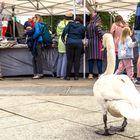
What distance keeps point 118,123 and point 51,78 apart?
5.71 m

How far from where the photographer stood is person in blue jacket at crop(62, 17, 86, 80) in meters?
11.0

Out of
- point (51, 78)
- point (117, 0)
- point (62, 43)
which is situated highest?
point (117, 0)

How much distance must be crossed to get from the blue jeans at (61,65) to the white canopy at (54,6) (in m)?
4.58

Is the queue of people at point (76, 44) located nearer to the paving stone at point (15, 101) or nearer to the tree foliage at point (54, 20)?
the paving stone at point (15, 101)

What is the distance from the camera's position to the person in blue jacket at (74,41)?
433 inches

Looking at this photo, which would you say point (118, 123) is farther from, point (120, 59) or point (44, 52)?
point (44, 52)

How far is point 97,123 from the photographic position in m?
6.32

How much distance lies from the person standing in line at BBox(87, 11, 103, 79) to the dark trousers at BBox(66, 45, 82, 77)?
351 millimetres

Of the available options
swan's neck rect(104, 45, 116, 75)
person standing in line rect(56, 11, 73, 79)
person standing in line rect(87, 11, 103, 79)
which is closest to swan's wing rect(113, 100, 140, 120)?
swan's neck rect(104, 45, 116, 75)

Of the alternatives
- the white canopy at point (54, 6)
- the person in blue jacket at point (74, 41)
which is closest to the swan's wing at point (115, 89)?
the person in blue jacket at point (74, 41)

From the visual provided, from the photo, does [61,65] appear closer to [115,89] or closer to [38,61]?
[38,61]

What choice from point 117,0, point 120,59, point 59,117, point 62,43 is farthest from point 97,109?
point 117,0

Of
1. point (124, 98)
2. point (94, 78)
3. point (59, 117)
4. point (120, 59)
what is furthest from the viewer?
point (94, 78)

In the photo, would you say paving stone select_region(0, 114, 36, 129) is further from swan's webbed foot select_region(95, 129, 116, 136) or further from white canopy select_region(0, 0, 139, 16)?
white canopy select_region(0, 0, 139, 16)
